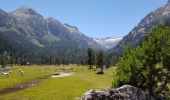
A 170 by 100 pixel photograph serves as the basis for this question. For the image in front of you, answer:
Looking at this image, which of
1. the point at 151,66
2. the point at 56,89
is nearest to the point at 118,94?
the point at 151,66

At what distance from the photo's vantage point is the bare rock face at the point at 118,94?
36.1 meters

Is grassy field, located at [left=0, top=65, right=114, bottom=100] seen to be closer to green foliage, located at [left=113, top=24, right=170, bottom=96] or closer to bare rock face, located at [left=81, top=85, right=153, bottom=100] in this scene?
green foliage, located at [left=113, top=24, right=170, bottom=96]

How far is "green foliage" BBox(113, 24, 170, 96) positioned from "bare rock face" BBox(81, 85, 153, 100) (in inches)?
148

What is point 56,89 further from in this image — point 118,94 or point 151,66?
point 118,94

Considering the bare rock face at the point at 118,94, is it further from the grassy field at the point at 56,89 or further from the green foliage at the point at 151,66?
the grassy field at the point at 56,89

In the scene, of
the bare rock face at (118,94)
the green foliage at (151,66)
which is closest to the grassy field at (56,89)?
the green foliage at (151,66)

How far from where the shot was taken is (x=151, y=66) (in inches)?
1660

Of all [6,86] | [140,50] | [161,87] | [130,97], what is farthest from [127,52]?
[6,86]

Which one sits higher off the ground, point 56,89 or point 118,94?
point 118,94

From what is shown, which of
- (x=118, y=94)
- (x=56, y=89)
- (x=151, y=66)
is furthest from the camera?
(x=56, y=89)

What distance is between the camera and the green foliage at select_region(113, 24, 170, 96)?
42.0m

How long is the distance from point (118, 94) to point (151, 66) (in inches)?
288

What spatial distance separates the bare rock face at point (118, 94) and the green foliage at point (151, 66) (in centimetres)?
377

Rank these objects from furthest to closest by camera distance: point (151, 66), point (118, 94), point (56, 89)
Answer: point (56, 89)
point (151, 66)
point (118, 94)
